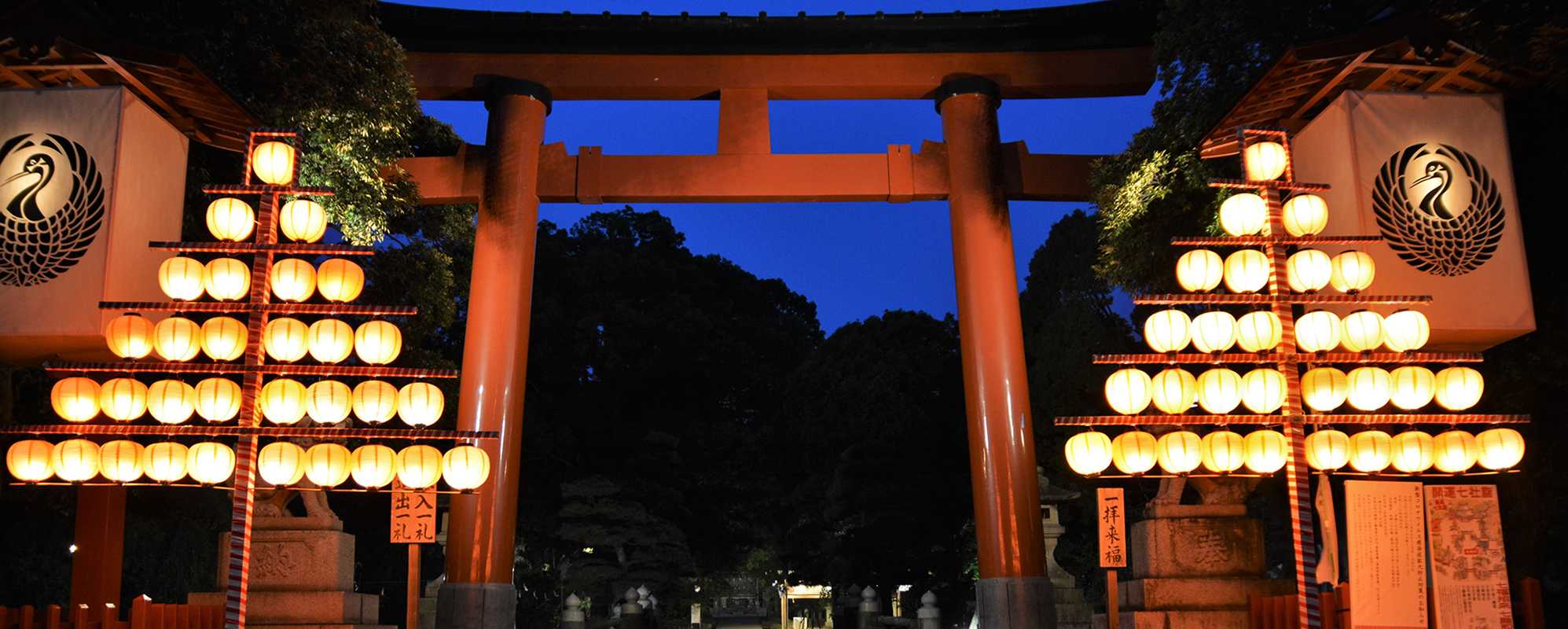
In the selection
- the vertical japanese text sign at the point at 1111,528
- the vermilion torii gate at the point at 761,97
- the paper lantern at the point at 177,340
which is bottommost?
the vertical japanese text sign at the point at 1111,528

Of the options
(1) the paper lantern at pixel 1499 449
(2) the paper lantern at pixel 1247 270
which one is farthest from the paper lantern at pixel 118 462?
(1) the paper lantern at pixel 1499 449

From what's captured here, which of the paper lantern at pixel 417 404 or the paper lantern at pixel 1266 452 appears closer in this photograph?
the paper lantern at pixel 1266 452

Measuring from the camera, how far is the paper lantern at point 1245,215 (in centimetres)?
668

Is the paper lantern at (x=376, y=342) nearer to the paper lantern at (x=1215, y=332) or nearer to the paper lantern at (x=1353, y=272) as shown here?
the paper lantern at (x=1215, y=332)

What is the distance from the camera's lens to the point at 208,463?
630cm

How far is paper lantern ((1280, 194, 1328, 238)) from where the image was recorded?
6629mm

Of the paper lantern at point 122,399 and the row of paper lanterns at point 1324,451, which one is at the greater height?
the paper lantern at point 122,399

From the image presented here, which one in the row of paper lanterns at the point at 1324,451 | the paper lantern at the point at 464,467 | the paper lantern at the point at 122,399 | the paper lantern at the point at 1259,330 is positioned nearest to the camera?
the paper lantern at the point at 122,399

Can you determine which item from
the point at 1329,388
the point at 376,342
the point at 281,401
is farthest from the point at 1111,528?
the point at 281,401

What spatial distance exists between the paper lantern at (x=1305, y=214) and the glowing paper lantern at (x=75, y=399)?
24.1 ft

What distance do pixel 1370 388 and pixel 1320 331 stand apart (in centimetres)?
43

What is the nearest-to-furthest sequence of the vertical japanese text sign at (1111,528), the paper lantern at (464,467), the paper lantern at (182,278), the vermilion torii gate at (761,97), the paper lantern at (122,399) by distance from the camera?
the paper lantern at (182,278) < the paper lantern at (122,399) < the paper lantern at (464,467) < the vertical japanese text sign at (1111,528) < the vermilion torii gate at (761,97)

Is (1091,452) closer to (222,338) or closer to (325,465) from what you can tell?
(325,465)

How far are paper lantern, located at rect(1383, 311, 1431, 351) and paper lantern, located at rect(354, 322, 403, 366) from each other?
20.1 ft
